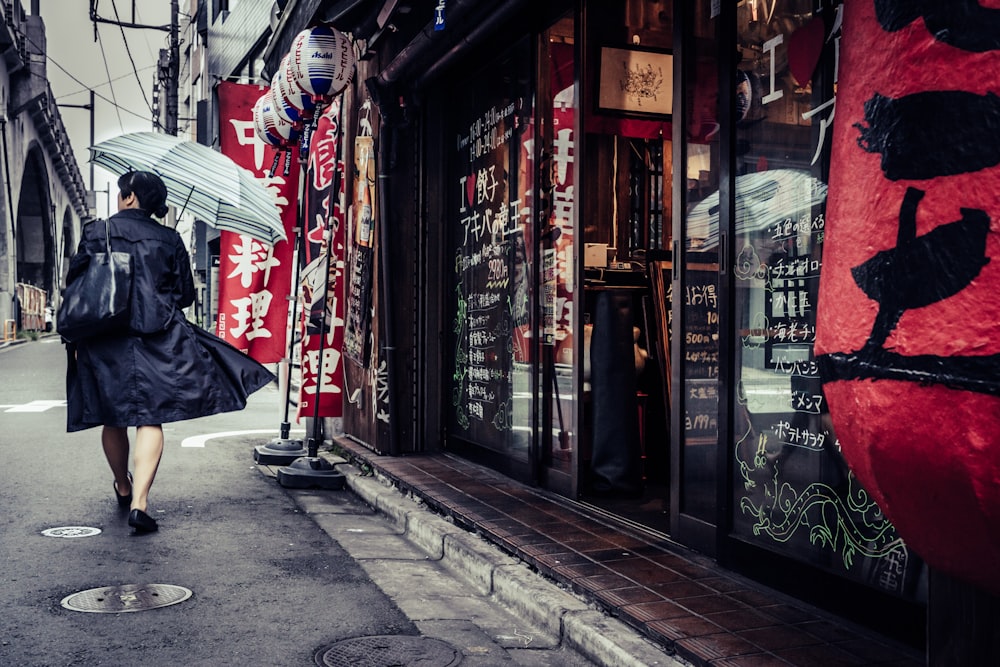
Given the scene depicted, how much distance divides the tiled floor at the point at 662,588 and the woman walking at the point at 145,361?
70.6 inches

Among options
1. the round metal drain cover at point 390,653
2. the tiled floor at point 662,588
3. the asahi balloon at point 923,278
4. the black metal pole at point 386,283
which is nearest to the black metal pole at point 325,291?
the black metal pole at point 386,283

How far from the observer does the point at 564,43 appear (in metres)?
6.56

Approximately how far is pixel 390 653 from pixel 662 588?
1.33 metres

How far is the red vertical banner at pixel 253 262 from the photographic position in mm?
8047

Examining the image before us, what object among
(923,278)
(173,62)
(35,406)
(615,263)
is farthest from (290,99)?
(173,62)

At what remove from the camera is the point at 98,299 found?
210 inches

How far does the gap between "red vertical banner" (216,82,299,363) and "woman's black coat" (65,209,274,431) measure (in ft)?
7.10

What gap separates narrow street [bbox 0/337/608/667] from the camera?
3730mm

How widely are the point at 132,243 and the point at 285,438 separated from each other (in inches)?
147

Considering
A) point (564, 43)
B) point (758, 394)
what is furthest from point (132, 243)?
point (758, 394)

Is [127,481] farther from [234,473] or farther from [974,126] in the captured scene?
[974,126]

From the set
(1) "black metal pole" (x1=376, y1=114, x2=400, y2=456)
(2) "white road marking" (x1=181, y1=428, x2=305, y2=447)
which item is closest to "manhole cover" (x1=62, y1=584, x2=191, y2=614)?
(1) "black metal pole" (x1=376, y1=114, x2=400, y2=456)

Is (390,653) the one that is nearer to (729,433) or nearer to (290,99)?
(729,433)

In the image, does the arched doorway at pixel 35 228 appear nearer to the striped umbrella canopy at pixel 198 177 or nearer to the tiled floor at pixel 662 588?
the striped umbrella canopy at pixel 198 177
